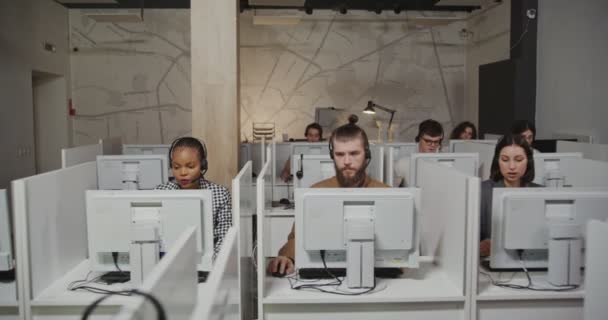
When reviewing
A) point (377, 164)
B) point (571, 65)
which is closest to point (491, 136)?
point (571, 65)

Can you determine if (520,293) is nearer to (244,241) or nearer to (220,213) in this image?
(244,241)

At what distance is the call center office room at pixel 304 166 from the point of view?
2184 mm

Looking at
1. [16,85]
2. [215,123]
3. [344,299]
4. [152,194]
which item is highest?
[16,85]

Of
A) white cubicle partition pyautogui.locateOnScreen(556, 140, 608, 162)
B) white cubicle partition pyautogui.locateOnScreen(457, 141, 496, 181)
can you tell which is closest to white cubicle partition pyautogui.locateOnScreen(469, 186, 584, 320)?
white cubicle partition pyautogui.locateOnScreen(457, 141, 496, 181)

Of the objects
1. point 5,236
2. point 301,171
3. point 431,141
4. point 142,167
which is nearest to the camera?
point 5,236

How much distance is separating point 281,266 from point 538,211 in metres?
1.15

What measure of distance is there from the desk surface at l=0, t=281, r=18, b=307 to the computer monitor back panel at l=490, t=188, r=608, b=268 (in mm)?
2085

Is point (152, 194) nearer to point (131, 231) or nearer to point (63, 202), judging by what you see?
point (131, 231)

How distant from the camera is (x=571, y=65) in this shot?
256 inches

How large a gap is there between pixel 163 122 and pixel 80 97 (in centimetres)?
Answer: 131

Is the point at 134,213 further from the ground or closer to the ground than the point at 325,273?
further from the ground

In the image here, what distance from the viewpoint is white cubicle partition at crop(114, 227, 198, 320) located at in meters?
0.78

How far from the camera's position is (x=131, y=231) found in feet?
7.16

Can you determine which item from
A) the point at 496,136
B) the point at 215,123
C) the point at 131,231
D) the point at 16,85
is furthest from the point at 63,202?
the point at 496,136
